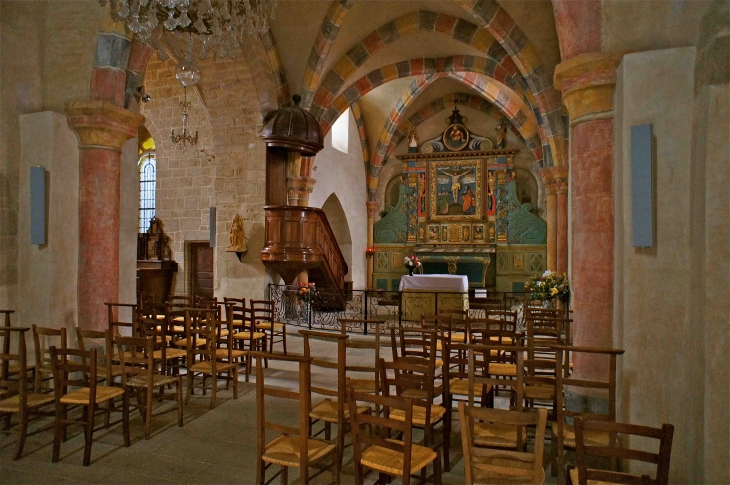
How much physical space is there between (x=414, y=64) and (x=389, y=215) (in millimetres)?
5569

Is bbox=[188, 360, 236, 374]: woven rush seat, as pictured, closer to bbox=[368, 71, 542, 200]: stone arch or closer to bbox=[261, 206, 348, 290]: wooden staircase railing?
bbox=[261, 206, 348, 290]: wooden staircase railing

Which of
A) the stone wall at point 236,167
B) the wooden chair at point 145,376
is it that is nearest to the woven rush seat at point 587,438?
the wooden chair at point 145,376

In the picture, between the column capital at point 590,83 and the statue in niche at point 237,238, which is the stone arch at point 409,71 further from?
the column capital at point 590,83

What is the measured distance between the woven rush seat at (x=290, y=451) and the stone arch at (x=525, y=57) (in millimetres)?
7514

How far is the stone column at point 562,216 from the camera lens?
383 inches

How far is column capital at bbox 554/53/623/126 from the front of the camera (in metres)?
4.32

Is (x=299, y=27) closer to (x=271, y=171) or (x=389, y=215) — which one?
(x=271, y=171)

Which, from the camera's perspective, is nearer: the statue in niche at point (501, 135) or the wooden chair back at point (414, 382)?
the wooden chair back at point (414, 382)

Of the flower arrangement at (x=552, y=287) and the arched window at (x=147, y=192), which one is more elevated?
the arched window at (x=147, y=192)

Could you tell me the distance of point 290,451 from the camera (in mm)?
3012

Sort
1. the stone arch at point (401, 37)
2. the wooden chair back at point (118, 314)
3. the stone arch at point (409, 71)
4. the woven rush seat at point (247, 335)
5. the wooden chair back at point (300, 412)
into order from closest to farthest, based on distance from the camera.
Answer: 1. the wooden chair back at point (300, 412)
2. the wooden chair back at point (118, 314)
3. the woven rush seat at point (247, 335)
4. the stone arch at point (401, 37)
5. the stone arch at point (409, 71)

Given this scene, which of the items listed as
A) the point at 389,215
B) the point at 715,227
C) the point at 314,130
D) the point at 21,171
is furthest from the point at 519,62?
the point at 389,215

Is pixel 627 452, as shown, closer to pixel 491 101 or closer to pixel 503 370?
pixel 503 370

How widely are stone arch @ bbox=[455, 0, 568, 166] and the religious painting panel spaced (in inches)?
257
